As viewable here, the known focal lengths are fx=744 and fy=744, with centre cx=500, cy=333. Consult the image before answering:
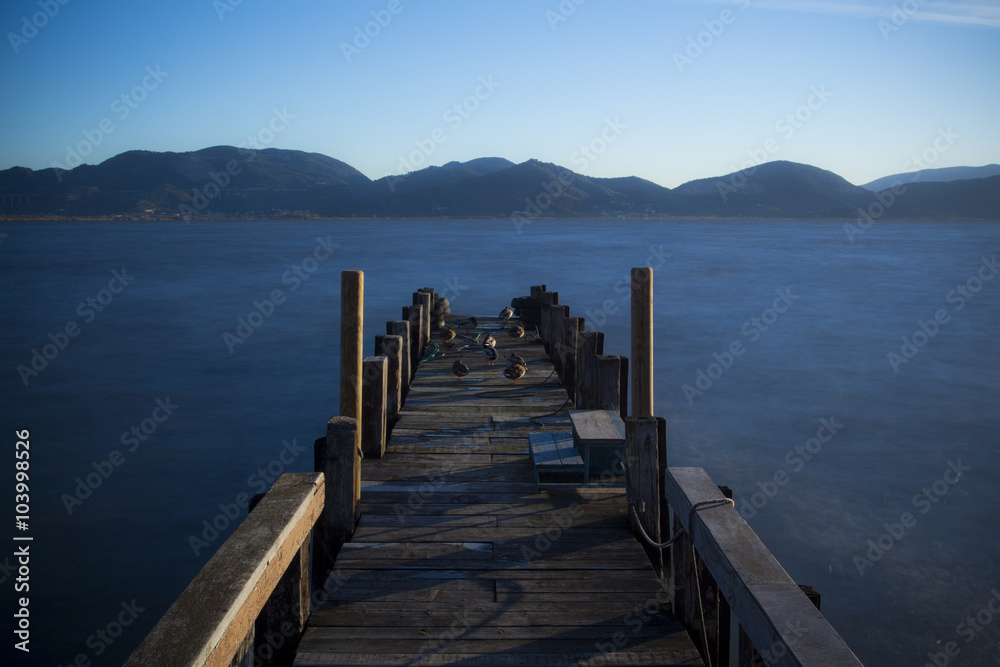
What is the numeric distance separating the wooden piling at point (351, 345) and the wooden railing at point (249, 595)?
5.75ft

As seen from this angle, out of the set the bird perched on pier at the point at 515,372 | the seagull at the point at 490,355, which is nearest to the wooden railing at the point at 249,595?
the bird perched on pier at the point at 515,372

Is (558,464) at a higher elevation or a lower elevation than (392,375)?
lower

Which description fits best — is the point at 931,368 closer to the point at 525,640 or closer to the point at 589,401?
the point at 589,401

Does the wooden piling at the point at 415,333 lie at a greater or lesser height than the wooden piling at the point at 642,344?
lesser

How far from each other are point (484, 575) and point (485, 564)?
0.17 metres

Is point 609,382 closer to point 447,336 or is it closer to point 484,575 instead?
point 484,575

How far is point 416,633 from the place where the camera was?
446cm

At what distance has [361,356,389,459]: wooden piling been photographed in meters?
7.38

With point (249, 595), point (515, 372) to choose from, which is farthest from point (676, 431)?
point (249, 595)

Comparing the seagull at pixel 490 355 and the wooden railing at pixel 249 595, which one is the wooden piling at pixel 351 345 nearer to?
the wooden railing at pixel 249 595

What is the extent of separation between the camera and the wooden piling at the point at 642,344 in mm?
6938

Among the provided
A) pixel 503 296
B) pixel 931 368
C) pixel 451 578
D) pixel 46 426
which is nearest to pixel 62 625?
pixel 451 578

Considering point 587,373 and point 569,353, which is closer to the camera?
point 587,373

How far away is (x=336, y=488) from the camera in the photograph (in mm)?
5668
